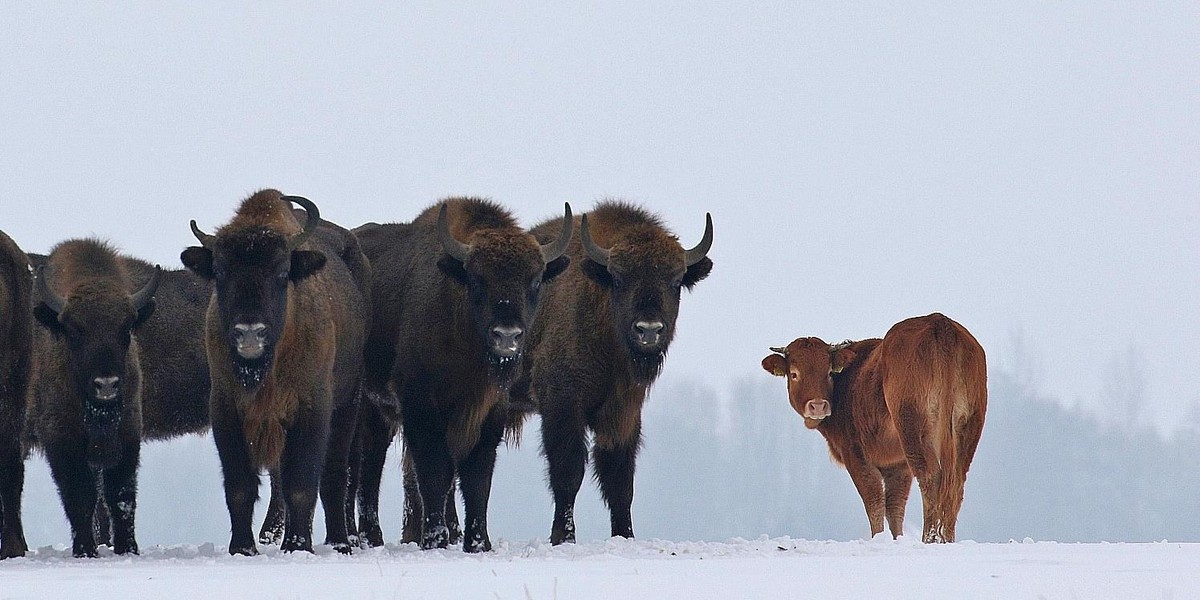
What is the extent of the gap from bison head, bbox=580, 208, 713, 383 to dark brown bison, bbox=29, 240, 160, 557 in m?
3.51

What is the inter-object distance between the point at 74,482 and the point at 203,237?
6.86 feet

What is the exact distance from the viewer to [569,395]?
12.3m

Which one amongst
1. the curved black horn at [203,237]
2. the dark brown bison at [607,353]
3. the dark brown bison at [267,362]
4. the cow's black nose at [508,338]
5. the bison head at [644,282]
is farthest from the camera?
the dark brown bison at [607,353]

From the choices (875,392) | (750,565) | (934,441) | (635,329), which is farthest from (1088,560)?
(875,392)

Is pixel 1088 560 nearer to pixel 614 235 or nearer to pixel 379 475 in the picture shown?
pixel 614 235

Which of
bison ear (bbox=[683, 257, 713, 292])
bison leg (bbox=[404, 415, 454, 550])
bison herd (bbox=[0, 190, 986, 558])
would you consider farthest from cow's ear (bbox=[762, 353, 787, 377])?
bison leg (bbox=[404, 415, 454, 550])

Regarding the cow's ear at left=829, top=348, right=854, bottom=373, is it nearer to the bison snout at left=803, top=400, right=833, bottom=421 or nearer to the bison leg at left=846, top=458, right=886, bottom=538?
the bison snout at left=803, top=400, right=833, bottom=421

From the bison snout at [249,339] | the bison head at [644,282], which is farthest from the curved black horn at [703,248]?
the bison snout at [249,339]

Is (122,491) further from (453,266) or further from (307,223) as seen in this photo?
(453,266)

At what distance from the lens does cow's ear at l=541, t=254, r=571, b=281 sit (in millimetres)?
12422

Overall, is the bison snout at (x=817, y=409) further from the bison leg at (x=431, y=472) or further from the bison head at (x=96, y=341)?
the bison head at (x=96, y=341)

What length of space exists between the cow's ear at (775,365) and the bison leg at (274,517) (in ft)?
18.2

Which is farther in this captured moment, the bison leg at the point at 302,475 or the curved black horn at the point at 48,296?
the curved black horn at the point at 48,296

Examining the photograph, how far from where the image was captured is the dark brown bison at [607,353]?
12109 millimetres
